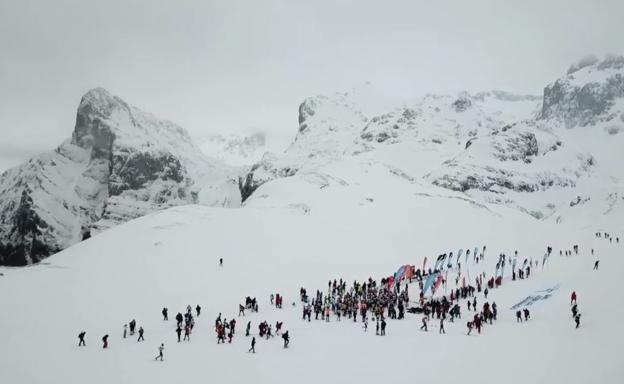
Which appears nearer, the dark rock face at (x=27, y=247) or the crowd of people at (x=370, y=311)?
the crowd of people at (x=370, y=311)

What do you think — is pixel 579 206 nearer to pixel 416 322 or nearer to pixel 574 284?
pixel 574 284

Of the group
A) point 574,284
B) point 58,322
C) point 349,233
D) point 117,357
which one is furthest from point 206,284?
point 574,284

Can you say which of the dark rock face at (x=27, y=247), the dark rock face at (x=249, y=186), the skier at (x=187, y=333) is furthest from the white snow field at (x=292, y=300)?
the dark rock face at (x=27, y=247)

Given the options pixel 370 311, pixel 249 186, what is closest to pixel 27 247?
pixel 249 186

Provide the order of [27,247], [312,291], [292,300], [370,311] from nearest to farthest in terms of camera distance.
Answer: [370,311] → [292,300] → [312,291] → [27,247]

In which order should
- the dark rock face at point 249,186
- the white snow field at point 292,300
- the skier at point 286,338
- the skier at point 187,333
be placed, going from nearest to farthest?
1. the white snow field at point 292,300
2. the skier at point 286,338
3. the skier at point 187,333
4. the dark rock face at point 249,186

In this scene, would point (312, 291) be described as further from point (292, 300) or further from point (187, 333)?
point (187, 333)

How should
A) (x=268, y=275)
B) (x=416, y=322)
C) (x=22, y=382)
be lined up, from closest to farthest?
1. (x=22, y=382)
2. (x=416, y=322)
3. (x=268, y=275)

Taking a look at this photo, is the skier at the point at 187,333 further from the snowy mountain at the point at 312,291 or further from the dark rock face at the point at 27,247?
the dark rock face at the point at 27,247
